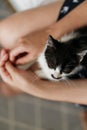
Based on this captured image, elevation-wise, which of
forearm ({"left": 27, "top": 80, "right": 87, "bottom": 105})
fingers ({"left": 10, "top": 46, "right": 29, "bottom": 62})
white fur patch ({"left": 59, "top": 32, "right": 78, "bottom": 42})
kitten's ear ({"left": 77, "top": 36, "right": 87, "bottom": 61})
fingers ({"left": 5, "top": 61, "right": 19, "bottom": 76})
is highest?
fingers ({"left": 10, "top": 46, "right": 29, "bottom": 62})

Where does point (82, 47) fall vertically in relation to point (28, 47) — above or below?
below

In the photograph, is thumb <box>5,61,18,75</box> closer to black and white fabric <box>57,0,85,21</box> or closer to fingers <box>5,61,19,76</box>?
fingers <box>5,61,19,76</box>

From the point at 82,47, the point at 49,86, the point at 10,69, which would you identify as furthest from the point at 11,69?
the point at 82,47

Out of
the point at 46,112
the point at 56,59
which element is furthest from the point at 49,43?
the point at 46,112

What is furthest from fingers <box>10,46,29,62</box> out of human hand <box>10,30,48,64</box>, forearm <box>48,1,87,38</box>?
forearm <box>48,1,87,38</box>

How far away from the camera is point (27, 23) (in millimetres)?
995

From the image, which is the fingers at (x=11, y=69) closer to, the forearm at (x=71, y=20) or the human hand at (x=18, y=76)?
the human hand at (x=18, y=76)

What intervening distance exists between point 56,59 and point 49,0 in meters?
0.34

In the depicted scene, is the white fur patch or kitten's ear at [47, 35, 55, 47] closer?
kitten's ear at [47, 35, 55, 47]

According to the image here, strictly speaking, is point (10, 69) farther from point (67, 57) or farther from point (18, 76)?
point (67, 57)

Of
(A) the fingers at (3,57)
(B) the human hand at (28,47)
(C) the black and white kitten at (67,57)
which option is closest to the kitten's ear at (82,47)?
(C) the black and white kitten at (67,57)

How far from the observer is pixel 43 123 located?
1.56 meters

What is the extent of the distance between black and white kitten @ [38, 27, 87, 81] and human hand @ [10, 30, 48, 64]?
27 mm

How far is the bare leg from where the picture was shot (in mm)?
984
